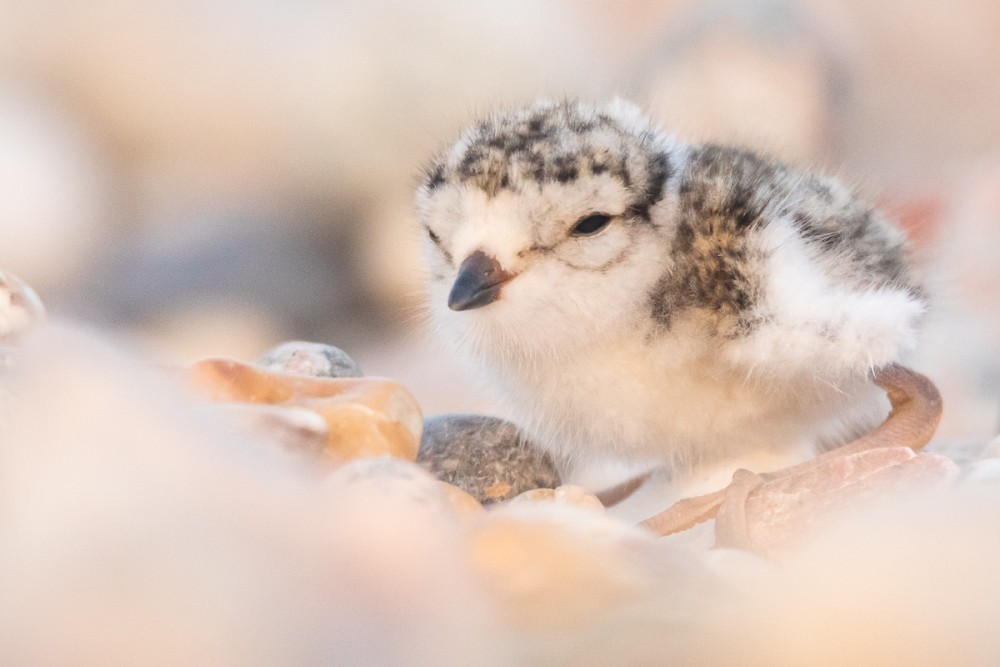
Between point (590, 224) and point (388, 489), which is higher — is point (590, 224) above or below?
above

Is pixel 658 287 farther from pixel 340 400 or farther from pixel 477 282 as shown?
pixel 340 400

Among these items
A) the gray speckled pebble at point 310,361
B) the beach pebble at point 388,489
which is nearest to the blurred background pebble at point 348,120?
the gray speckled pebble at point 310,361

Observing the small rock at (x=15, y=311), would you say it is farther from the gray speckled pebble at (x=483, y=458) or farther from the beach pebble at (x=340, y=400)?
the gray speckled pebble at (x=483, y=458)

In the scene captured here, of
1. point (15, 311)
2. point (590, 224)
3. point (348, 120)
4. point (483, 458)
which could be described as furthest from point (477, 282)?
point (348, 120)

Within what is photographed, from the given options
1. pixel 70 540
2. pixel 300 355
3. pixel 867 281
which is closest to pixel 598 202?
pixel 867 281

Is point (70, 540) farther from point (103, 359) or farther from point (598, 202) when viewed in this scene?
point (598, 202)

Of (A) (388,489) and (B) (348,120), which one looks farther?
(B) (348,120)

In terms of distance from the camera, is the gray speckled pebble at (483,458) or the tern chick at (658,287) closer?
the tern chick at (658,287)

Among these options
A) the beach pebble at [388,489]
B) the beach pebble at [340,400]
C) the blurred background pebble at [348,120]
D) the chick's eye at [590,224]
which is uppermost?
the blurred background pebble at [348,120]

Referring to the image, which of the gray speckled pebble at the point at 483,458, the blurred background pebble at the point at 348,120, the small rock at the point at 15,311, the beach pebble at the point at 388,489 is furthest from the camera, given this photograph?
the blurred background pebble at the point at 348,120
